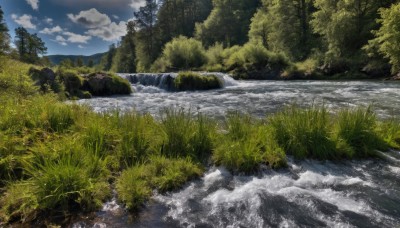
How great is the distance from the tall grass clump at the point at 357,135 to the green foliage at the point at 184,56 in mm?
41917

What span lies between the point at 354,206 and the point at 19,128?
6256 millimetres

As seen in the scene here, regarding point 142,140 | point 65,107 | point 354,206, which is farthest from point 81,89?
point 354,206

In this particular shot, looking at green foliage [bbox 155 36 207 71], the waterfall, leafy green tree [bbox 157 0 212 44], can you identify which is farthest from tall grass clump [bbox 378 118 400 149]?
leafy green tree [bbox 157 0 212 44]

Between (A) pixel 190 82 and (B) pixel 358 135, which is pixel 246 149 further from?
(A) pixel 190 82

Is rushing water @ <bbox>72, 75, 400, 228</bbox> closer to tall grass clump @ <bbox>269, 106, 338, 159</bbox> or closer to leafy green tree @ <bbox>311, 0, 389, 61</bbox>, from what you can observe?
tall grass clump @ <bbox>269, 106, 338, 159</bbox>

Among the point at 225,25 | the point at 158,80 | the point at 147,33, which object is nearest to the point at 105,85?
the point at 158,80

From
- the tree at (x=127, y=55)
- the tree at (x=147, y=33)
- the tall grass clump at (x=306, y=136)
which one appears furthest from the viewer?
the tree at (x=127, y=55)

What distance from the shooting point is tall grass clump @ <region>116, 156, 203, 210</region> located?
14.8 feet

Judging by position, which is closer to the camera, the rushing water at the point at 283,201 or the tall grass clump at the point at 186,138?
the rushing water at the point at 283,201

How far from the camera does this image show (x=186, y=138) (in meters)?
6.25

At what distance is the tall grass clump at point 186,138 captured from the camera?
614 cm

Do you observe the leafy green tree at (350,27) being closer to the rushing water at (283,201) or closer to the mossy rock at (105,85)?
the mossy rock at (105,85)

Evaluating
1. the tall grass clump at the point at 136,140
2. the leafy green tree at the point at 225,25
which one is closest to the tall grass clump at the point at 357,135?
the tall grass clump at the point at 136,140

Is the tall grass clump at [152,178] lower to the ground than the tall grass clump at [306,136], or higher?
lower
